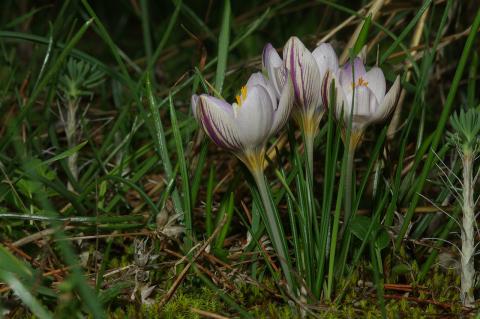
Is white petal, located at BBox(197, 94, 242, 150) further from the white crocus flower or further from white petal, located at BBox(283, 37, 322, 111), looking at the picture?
white petal, located at BBox(283, 37, 322, 111)

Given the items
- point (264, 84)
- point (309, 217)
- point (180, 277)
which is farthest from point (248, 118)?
point (180, 277)

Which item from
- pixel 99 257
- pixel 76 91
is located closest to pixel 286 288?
pixel 99 257

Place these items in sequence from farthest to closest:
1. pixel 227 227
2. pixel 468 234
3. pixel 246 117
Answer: pixel 227 227 → pixel 468 234 → pixel 246 117

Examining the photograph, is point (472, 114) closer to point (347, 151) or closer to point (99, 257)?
point (347, 151)

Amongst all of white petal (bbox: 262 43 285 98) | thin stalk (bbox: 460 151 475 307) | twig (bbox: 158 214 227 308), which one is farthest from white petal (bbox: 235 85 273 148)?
thin stalk (bbox: 460 151 475 307)

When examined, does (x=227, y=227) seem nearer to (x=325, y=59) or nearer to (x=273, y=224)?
(x=273, y=224)
